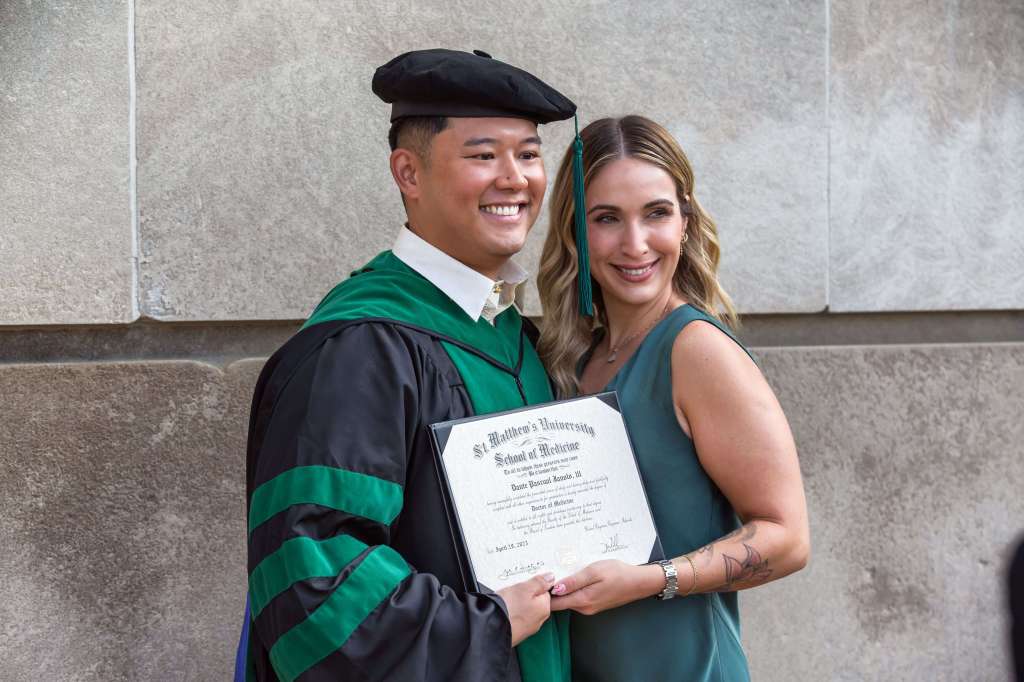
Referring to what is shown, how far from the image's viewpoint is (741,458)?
6.70 feet

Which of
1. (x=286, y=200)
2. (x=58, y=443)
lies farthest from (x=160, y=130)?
(x=58, y=443)

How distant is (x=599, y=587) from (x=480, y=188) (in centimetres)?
84

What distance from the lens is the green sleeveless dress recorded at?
206 cm

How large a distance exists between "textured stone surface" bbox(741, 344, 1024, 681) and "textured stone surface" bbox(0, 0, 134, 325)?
2.20m

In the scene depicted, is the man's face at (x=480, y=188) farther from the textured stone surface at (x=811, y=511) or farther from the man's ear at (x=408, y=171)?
the textured stone surface at (x=811, y=511)

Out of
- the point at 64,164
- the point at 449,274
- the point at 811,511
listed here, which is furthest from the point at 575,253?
the point at 811,511

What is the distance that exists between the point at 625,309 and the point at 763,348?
47.6 inches

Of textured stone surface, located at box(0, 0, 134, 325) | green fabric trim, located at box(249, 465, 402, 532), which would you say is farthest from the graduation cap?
textured stone surface, located at box(0, 0, 134, 325)

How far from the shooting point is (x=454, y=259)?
2102 mm

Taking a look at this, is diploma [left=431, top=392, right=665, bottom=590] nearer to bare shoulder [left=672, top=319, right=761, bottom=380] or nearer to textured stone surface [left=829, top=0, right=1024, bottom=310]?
bare shoulder [left=672, top=319, right=761, bottom=380]

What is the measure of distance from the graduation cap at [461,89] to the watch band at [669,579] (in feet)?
3.13

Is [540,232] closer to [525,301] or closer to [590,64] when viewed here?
[525,301]

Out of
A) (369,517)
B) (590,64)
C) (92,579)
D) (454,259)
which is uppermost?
(590,64)
